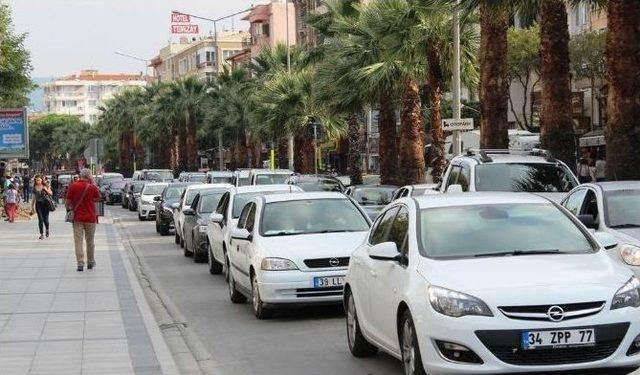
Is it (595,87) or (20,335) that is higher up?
(595,87)

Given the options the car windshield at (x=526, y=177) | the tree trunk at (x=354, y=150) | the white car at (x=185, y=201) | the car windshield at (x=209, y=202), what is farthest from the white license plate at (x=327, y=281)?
the tree trunk at (x=354, y=150)

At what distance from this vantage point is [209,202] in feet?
82.2

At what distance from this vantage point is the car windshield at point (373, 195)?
83.5 feet

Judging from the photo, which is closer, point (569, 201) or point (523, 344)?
point (523, 344)

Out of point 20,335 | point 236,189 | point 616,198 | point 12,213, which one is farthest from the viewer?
point 12,213

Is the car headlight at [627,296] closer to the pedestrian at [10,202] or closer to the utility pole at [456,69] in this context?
the utility pole at [456,69]

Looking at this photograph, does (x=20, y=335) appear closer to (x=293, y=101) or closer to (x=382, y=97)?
(x=382, y=97)

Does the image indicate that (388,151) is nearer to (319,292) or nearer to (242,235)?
(242,235)

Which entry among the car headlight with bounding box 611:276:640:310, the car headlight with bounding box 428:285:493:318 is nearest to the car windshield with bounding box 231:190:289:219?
the car headlight with bounding box 428:285:493:318

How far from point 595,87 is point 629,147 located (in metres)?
32.6

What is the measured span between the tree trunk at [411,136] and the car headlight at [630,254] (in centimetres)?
2380

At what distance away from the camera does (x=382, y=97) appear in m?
36.7

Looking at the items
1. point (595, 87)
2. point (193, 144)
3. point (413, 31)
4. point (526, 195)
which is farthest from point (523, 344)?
point (193, 144)

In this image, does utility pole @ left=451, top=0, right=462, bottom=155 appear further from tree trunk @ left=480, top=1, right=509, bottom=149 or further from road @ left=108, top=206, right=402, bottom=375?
road @ left=108, top=206, right=402, bottom=375
